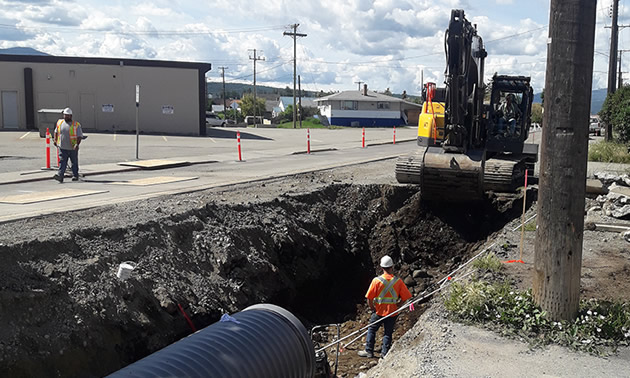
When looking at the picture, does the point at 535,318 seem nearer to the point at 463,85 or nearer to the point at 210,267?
the point at 210,267

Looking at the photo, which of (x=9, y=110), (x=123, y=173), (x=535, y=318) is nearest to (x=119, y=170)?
(x=123, y=173)

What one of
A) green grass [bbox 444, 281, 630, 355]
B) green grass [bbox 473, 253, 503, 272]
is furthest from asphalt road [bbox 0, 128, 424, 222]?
green grass [bbox 444, 281, 630, 355]

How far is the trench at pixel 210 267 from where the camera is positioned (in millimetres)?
7145

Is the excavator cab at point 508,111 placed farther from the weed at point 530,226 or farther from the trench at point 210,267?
the weed at point 530,226

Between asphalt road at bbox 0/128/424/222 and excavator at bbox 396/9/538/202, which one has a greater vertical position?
excavator at bbox 396/9/538/202

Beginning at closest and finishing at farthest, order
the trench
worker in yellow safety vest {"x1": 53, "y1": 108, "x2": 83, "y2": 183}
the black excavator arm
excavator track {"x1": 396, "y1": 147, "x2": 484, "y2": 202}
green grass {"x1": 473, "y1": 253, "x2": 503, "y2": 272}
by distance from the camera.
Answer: the trench → green grass {"x1": 473, "y1": 253, "x2": 503, "y2": 272} → the black excavator arm → excavator track {"x1": 396, "y1": 147, "x2": 484, "y2": 202} → worker in yellow safety vest {"x1": 53, "y1": 108, "x2": 83, "y2": 183}

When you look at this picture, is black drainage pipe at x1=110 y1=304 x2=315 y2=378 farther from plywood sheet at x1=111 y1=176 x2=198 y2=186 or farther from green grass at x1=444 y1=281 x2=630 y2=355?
plywood sheet at x1=111 y1=176 x2=198 y2=186

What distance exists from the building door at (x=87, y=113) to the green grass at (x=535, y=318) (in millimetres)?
35891

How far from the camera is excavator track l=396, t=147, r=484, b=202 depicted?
40.9 feet

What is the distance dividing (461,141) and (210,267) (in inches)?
236

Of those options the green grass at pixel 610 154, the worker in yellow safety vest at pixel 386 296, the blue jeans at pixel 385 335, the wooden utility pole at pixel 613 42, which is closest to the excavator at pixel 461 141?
the worker in yellow safety vest at pixel 386 296

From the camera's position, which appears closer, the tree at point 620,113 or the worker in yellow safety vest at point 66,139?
the worker in yellow safety vest at point 66,139

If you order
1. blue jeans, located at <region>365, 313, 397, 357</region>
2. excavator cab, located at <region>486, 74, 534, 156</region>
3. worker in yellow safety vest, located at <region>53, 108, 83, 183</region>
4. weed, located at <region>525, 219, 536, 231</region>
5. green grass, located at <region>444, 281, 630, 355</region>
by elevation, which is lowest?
blue jeans, located at <region>365, 313, 397, 357</region>

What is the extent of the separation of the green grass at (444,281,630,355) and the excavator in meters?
5.71
